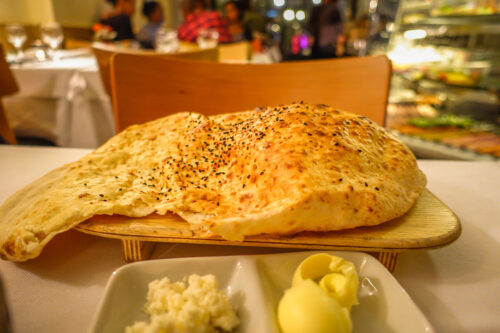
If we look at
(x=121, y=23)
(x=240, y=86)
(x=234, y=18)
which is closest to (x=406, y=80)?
(x=240, y=86)

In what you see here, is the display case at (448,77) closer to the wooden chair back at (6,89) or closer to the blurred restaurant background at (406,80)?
the blurred restaurant background at (406,80)

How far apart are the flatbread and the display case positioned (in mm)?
2533

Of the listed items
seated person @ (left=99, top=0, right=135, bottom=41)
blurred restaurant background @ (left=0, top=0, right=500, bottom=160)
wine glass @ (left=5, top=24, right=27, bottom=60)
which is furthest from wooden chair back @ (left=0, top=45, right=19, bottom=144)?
seated person @ (left=99, top=0, right=135, bottom=41)

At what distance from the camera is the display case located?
3143 mm

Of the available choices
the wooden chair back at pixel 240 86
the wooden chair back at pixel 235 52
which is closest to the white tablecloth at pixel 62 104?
the wooden chair back at pixel 240 86

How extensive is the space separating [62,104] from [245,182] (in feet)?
9.47

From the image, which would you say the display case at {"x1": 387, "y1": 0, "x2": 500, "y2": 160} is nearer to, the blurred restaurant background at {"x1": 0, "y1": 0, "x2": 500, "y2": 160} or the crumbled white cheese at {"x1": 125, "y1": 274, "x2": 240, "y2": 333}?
the blurred restaurant background at {"x1": 0, "y1": 0, "x2": 500, "y2": 160}

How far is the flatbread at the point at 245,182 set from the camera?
2.23 feet

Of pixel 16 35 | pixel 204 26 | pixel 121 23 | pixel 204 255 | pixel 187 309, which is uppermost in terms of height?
pixel 121 23

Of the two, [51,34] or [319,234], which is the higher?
[51,34]

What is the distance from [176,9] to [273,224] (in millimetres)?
12477

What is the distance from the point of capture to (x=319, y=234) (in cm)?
70

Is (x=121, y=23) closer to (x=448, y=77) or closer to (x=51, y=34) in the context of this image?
(x=51, y=34)

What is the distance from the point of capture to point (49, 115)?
10.5 ft
